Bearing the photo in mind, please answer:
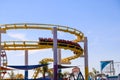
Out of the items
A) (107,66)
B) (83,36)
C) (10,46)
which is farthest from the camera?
(107,66)

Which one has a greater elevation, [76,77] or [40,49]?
[40,49]

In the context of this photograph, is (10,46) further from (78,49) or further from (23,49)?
(78,49)

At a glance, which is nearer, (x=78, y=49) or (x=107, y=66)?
(x=78, y=49)

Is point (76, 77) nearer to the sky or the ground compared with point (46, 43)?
nearer to the ground

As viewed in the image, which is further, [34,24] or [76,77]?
[76,77]

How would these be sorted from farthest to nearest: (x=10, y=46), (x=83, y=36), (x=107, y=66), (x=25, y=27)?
(x=107, y=66), (x=83, y=36), (x=10, y=46), (x=25, y=27)

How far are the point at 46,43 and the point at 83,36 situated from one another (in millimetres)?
6119

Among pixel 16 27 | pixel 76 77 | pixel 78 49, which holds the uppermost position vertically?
pixel 16 27

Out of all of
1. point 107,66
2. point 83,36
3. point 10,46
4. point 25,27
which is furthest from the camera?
point 107,66

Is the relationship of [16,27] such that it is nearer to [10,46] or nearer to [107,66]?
[10,46]

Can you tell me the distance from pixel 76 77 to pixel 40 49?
640 cm

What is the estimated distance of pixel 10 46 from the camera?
119ft

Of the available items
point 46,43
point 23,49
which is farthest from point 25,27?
point 23,49

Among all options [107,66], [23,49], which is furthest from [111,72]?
[23,49]
